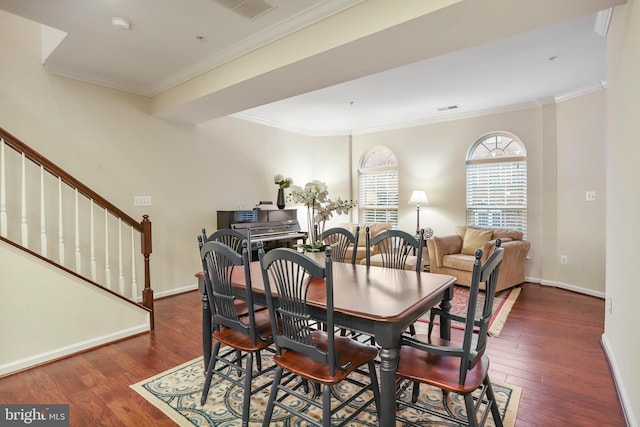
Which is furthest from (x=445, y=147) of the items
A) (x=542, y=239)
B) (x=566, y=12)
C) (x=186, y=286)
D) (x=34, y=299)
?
(x=34, y=299)

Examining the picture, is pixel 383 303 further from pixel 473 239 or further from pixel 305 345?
pixel 473 239

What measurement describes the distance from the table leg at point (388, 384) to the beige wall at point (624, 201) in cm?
127

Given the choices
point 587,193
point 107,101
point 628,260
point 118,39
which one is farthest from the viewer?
point 587,193

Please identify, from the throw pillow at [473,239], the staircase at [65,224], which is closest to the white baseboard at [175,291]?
the staircase at [65,224]

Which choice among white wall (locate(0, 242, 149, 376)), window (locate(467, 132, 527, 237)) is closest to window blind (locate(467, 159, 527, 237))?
window (locate(467, 132, 527, 237))

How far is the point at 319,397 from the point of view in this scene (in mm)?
2150

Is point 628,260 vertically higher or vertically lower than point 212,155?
lower

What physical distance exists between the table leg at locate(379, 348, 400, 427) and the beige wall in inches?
50.1

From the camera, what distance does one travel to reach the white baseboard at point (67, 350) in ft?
8.33

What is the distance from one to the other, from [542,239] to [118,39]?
5908 millimetres

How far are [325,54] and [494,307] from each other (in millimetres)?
3365

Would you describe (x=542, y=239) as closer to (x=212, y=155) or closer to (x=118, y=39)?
(x=212, y=155)

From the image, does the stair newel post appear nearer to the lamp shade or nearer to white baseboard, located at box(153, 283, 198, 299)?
white baseboard, located at box(153, 283, 198, 299)

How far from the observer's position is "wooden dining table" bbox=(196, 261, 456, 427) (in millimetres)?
1535
